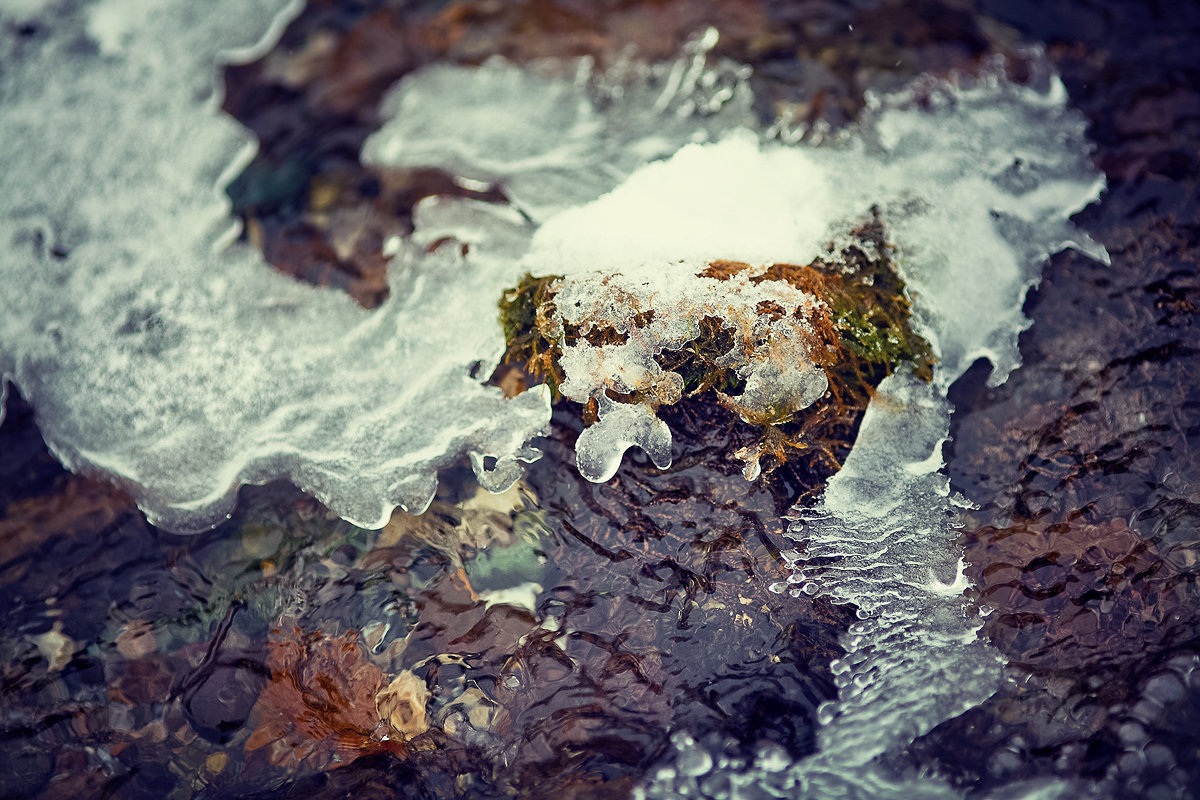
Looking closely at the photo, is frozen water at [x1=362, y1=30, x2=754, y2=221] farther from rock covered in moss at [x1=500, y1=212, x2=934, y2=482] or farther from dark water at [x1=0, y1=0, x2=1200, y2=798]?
dark water at [x1=0, y1=0, x2=1200, y2=798]

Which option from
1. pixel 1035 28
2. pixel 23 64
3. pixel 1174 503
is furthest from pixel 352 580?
pixel 1035 28

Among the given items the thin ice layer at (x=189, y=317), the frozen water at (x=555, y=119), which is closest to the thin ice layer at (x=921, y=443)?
the frozen water at (x=555, y=119)

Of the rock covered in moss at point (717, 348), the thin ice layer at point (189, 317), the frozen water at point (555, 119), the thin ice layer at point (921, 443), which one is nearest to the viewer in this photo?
the thin ice layer at point (921, 443)

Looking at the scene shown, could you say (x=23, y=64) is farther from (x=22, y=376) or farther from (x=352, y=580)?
(x=352, y=580)

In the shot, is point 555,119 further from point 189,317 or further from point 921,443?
point 921,443

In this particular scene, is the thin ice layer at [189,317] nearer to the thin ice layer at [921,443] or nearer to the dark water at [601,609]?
the dark water at [601,609]

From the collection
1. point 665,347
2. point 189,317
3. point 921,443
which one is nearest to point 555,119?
point 665,347
